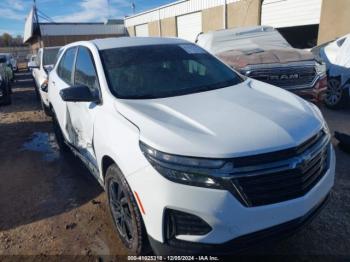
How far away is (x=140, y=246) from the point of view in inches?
93.6

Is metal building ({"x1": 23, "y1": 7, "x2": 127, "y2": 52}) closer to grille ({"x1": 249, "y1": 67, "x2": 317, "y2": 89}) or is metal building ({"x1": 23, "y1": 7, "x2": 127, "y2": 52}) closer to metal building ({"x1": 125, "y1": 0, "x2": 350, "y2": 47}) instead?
metal building ({"x1": 125, "y1": 0, "x2": 350, "y2": 47})

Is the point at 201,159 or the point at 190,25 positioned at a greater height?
the point at 190,25

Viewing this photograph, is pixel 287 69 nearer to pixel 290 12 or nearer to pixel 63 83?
pixel 63 83

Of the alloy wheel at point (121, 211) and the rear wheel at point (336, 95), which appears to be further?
the rear wheel at point (336, 95)

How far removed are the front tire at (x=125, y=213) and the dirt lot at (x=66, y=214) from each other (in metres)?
0.26

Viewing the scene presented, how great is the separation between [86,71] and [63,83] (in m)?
0.98

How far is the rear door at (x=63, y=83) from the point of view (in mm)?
4109

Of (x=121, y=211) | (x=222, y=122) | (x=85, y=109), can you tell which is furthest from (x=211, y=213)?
(x=85, y=109)

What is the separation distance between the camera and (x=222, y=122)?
2.24 metres

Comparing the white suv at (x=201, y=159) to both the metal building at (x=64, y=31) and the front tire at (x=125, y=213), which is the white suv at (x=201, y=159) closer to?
the front tire at (x=125, y=213)

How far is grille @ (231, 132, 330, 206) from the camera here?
6.37ft

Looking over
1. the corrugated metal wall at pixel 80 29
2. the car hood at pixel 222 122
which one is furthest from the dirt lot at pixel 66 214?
the corrugated metal wall at pixel 80 29

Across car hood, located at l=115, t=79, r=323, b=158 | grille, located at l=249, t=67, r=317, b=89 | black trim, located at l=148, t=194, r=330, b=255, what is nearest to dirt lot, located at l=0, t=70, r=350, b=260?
black trim, located at l=148, t=194, r=330, b=255

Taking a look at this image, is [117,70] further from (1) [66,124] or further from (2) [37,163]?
(2) [37,163]
